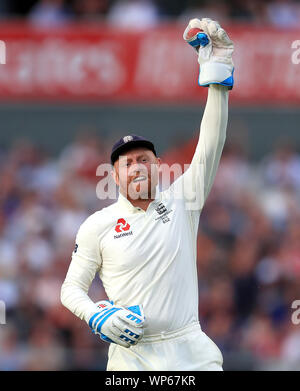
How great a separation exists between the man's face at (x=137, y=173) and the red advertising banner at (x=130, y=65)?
6.94 meters

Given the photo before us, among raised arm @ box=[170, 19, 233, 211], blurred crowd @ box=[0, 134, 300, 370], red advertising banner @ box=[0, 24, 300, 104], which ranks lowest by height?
blurred crowd @ box=[0, 134, 300, 370]

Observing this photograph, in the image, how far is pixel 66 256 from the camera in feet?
36.6

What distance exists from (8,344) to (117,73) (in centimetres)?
435

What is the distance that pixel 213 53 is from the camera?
19.2 ft

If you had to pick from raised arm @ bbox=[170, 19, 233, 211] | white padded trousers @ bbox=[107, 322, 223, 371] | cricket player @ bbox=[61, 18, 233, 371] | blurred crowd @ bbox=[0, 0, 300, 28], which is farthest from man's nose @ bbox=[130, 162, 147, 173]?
blurred crowd @ bbox=[0, 0, 300, 28]

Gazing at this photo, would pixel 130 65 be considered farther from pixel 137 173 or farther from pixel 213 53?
pixel 137 173

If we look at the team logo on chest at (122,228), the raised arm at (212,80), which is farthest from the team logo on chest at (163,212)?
the raised arm at (212,80)

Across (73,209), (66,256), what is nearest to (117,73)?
(73,209)

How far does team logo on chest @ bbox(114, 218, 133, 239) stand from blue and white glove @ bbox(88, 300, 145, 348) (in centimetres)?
47

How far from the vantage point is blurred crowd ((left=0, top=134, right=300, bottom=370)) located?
10.1 meters

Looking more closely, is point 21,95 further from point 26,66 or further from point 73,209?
point 73,209

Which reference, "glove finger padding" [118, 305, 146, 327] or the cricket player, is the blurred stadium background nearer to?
the cricket player

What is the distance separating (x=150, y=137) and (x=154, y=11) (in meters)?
1.81

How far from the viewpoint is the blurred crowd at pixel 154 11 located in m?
13.7
